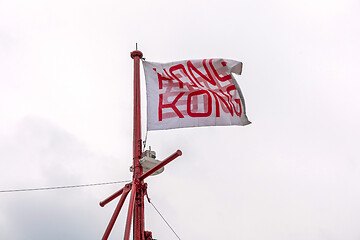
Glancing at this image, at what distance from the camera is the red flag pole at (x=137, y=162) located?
70.6 ft

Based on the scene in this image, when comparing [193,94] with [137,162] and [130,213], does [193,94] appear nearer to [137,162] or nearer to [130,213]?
[137,162]

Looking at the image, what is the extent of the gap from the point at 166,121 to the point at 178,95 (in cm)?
167

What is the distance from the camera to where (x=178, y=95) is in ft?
80.2

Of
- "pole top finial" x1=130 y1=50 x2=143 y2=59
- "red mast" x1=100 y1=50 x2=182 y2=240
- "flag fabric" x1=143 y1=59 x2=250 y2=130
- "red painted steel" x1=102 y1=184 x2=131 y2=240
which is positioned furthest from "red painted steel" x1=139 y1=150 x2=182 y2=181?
"pole top finial" x1=130 y1=50 x2=143 y2=59

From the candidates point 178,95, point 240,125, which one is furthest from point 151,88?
point 240,125

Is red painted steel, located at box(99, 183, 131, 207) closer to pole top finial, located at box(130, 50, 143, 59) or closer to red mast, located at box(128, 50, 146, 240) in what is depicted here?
red mast, located at box(128, 50, 146, 240)

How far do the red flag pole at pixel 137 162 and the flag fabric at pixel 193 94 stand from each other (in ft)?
3.46

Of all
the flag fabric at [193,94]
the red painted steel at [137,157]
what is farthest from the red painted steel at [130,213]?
the flag fabric at [193,94]

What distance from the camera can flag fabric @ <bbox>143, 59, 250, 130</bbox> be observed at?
2367cm

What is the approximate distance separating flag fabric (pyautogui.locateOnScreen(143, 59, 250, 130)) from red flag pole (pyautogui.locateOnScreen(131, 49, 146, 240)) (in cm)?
106

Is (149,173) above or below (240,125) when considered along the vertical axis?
below

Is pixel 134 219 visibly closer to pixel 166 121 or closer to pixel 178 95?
pixel 166 121

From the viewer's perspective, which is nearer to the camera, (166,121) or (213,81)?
(166,121)

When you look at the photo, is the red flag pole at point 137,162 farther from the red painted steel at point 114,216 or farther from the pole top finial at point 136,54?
the red painted steel at point 114,216
